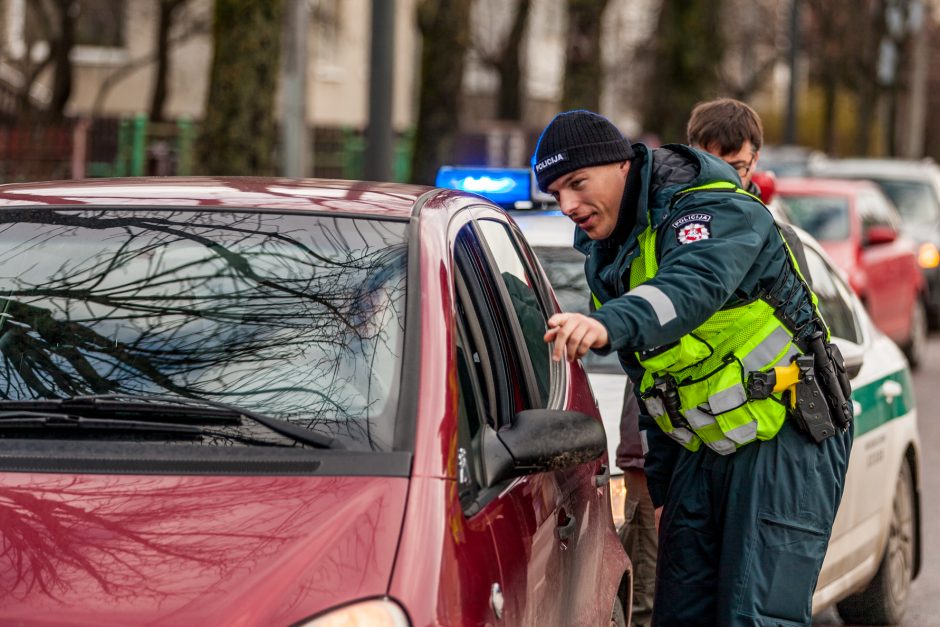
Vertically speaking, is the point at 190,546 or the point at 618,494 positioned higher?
the point at 190,546

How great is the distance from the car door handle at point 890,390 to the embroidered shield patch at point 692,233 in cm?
239

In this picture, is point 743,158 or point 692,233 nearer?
point 692,233

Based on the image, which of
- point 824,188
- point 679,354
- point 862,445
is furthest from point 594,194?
point 824,188

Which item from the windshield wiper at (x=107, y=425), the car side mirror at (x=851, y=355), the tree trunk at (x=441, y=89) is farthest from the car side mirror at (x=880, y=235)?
the windshield wiper at (x=107, y=425)

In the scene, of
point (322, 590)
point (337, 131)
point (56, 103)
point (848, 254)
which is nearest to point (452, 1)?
point (848, 254)

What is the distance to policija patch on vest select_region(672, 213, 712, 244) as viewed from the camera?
3762mm

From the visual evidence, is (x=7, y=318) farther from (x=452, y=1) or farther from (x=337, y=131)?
(x=337, y=131)

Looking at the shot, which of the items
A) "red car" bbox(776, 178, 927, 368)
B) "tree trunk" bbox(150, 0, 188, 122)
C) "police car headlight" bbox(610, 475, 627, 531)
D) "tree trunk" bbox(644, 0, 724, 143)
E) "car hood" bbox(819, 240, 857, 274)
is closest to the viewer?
"police car headlight" bbox(610, 475, 627, 531)

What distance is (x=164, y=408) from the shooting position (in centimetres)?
306

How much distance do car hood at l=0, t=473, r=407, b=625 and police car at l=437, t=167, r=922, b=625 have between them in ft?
8.18

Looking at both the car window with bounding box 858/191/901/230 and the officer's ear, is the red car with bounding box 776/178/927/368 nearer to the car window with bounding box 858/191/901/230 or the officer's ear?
the car window with bounding box 858/191/901/230

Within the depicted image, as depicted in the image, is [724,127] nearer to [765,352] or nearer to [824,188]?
[765,352]

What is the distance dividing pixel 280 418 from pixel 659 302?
912mm

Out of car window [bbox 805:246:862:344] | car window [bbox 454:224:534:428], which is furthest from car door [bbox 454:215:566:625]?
car window [bbox 805:246:862:344]
